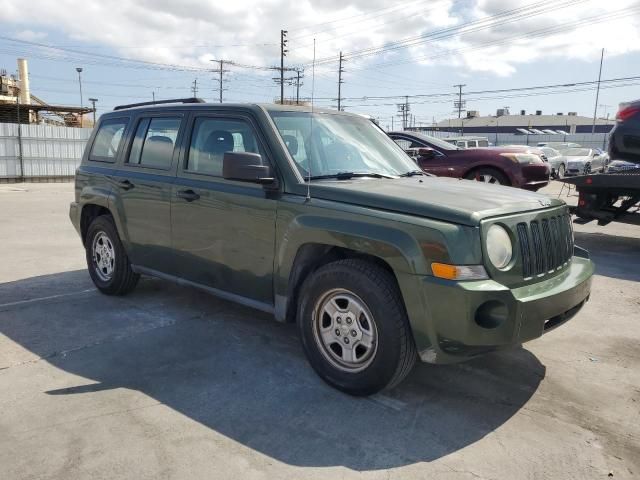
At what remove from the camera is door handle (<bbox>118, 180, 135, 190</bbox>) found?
5.20m

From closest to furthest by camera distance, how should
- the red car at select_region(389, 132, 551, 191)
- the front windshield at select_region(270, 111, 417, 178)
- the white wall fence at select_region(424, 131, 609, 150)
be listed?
the front windshield at select_region(270, 111, 417, 178) < the red car at select_region(389, 132, 551, 191) < the white wall fence at select_region(424, 131, 609, 150)

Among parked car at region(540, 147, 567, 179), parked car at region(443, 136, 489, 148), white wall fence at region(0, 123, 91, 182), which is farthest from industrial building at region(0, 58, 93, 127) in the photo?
parked car at region(540, 147, 567, 179)

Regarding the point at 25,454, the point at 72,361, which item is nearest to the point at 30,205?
the point at 72,361

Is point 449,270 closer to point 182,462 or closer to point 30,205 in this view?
point 182,462

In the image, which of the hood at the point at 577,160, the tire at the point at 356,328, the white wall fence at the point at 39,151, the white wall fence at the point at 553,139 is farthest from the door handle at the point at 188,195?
the white wall fence at the point at 553,139

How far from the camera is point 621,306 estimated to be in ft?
18.8

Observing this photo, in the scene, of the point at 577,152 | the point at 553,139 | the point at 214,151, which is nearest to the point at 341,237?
the point at 214,151

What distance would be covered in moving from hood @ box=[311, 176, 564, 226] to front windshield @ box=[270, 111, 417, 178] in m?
0.22

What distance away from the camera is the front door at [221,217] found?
161 inches

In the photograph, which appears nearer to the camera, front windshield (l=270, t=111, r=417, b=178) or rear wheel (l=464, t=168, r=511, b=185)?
Answer: front windshield (l=270, t=111, r=417, b=178)

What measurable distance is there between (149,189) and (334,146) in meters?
1.76

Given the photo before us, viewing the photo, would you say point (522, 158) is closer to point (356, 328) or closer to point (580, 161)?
point (356, 328)

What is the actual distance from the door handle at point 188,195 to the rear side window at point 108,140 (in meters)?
1.27

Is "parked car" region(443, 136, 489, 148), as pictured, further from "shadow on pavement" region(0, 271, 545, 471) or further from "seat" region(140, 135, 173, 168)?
"shadow on pavement" region(0, 271, 545, 471)
